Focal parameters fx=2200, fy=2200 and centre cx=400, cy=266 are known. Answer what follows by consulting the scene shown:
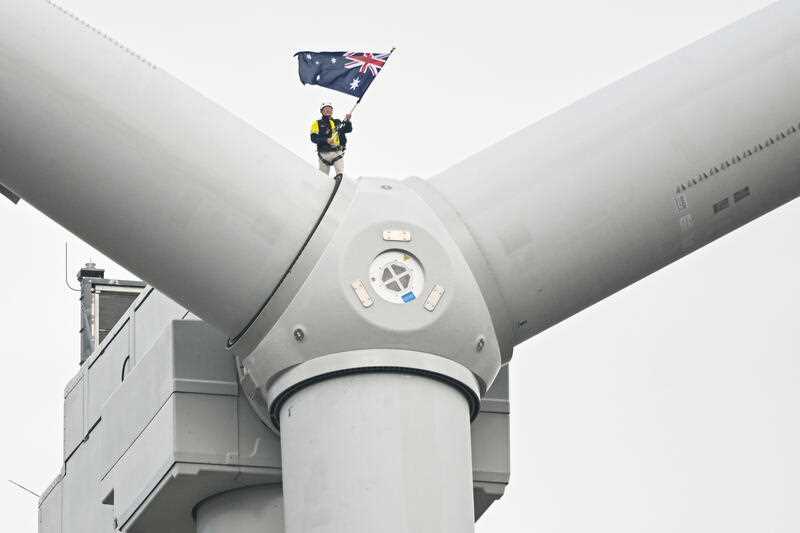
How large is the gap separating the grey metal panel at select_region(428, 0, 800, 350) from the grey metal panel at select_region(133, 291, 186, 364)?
381 cm

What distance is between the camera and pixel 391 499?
21359 mm

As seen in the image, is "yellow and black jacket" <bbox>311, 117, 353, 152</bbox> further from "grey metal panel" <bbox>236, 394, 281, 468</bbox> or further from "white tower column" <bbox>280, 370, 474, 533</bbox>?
"white tower column" <bbox>280, 370, 474, 533</bbox>

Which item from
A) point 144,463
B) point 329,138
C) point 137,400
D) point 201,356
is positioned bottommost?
point 144,463

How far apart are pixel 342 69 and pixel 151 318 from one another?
379cm

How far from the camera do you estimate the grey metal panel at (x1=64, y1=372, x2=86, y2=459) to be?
28609mm

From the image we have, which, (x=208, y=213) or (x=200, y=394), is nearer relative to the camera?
(x=208, y=213)

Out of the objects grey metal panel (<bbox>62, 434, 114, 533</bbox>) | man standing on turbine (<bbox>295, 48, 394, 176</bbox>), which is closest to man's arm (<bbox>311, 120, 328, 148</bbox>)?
man standing on turbine (<bbox>295, 48, 394, 176</bbox>)

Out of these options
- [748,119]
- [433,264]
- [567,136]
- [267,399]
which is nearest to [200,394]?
[267,399]

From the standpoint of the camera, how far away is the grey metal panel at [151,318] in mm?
25625

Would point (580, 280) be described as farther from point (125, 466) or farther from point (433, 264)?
point (125, 466)

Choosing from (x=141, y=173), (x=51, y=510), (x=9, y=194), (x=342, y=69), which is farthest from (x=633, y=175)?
(x=51, y=510)

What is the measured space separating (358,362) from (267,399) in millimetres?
1459

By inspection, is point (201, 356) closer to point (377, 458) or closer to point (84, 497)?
point (377, 458)

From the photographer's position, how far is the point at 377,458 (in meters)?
21.5
